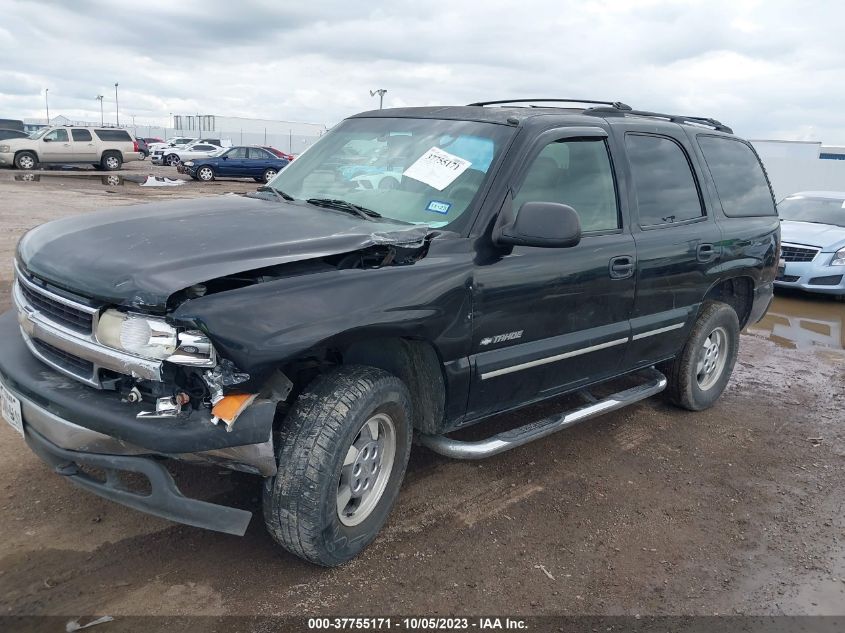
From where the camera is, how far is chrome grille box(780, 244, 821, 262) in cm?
1006

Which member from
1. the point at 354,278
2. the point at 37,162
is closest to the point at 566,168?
the point at 354,278

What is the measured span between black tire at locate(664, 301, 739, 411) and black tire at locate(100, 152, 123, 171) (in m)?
28.3

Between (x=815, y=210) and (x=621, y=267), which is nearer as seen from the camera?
(x=621, y=267)

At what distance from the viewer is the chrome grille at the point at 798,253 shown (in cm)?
1006

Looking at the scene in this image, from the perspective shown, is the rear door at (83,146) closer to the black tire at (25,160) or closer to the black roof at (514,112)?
the black tire at (25,160)

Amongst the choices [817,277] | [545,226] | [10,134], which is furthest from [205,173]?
[545,226]

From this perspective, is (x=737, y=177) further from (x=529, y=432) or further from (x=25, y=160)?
(x=25, y=160)

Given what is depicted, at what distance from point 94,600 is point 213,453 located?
843mm

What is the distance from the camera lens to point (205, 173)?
27.7 m

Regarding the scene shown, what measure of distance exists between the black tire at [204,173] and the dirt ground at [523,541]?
24.9 meters

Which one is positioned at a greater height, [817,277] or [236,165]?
[236,165]

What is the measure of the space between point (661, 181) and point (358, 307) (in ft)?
8.69

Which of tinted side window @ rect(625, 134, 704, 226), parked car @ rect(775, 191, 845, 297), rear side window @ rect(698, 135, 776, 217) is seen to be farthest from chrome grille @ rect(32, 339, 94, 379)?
parked car @ rect(775, 191, 845, 297)

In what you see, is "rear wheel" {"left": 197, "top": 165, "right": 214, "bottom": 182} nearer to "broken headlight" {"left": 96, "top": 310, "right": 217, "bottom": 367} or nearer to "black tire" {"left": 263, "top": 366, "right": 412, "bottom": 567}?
"black tire" {"left": 263, "top": 366, "right": 412, "bottom": 567}
